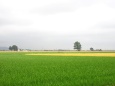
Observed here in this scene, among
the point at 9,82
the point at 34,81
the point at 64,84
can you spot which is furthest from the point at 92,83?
the point at 9,82

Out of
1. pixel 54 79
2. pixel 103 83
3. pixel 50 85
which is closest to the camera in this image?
pixel 50 85

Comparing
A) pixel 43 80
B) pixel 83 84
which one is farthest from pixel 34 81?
pixel 83 84

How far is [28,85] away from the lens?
15172mm

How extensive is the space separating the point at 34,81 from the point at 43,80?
73cm

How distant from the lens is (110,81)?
55.5ft

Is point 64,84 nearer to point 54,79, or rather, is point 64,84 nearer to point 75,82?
point 75,82

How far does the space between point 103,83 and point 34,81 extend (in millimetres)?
4561

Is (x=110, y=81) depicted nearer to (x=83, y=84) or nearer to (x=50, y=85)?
(x=83, y=84)

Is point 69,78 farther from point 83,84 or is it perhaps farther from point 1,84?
point 1,84

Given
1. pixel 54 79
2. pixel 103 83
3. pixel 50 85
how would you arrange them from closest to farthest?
pixel 50 85 < pixel 103 83 < pixel 54 79

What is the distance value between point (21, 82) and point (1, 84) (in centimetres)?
127

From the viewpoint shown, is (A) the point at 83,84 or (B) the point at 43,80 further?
(B) the point at 43,80

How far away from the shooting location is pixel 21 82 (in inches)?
637

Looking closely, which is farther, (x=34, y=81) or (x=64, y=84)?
(x=34, y=81)
